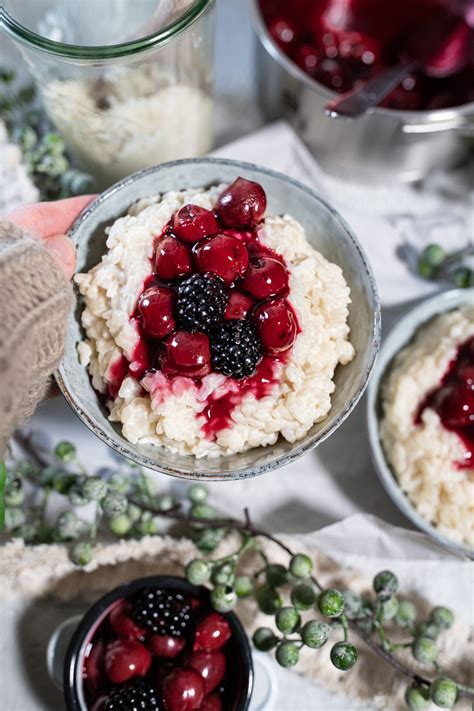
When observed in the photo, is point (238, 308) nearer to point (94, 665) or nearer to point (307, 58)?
point (94, 665)

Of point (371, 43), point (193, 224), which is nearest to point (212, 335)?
point (193, 224)

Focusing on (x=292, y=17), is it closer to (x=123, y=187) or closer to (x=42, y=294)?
(x=123, y=187)

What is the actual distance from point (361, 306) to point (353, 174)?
2.06 feet

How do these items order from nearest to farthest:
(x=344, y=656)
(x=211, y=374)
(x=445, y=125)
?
(x=211, y=374)
(x=344, y=656)
(x=445, y=125)

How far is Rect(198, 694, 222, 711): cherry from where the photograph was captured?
1231 millimetres

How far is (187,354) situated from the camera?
3.32 ft

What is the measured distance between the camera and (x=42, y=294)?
99cm

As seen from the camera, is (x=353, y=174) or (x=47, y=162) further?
(x=353, y=174)

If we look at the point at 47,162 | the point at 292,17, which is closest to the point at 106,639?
the point at 47,162

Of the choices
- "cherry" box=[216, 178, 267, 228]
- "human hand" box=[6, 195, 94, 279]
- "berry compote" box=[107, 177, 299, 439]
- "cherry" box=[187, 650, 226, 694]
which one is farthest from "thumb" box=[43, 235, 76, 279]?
"cherry" box=[187, 650, 226, 694]

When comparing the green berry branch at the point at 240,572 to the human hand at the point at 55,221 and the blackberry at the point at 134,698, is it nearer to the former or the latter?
the blackberry at the point at 134,698

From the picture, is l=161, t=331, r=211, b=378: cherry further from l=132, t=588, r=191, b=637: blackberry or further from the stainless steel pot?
the stainless steel pot

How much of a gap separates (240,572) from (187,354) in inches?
22.6

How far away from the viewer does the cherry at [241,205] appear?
110 cm
